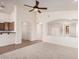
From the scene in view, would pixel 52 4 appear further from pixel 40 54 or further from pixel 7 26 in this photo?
pixel 7 26

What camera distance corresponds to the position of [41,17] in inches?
410

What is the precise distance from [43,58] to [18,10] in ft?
17.0

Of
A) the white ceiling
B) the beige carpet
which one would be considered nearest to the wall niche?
the white ceiling

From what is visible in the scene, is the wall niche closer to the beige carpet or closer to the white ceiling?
the white ceiling

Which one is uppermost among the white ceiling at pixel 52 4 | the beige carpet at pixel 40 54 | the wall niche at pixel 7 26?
the white ceiling at pixel 52 4

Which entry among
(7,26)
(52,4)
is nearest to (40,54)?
(52,4)

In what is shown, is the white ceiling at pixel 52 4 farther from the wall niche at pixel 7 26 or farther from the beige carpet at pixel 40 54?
the beige carpet at pixel 40 54

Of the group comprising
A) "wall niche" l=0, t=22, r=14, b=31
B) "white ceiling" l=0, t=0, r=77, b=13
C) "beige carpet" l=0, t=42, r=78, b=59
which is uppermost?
"white ceiling" l=0, t=0, r=77, b=13

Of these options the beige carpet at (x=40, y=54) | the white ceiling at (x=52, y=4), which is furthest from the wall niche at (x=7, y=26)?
the beige carpet at (x=40, y=54)

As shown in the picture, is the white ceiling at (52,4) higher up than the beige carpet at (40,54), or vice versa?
the white ceiling at (52,4)

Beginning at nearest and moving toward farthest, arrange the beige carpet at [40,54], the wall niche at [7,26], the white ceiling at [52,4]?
1. the beige carpet at [40,54]
2. the white ceiling at [52,4]
3. the wall niche at [7,26]

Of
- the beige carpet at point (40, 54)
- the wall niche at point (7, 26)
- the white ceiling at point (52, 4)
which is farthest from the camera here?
the wall niche at point (7, 26)

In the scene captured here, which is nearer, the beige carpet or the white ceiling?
the beige carpet

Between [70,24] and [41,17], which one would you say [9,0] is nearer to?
[41,17]
